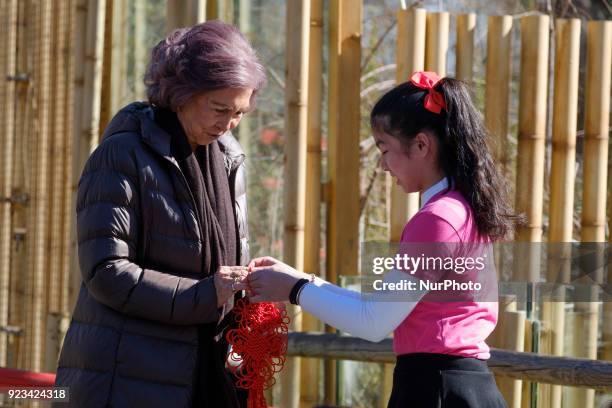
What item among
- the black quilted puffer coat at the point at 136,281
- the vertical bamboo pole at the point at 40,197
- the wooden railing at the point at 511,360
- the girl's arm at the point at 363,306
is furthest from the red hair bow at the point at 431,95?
the vertical bamboo pole at the point at 40,197

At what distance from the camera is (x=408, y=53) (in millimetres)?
3627

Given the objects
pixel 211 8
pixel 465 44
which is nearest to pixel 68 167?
pixel 211 8

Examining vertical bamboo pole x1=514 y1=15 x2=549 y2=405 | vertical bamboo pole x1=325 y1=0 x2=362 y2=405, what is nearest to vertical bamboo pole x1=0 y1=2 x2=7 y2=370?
vertical bamboo pole x1=325 y1=0 x2=362 y2=405

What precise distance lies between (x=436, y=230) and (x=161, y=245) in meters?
0.68

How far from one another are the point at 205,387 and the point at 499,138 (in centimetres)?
172

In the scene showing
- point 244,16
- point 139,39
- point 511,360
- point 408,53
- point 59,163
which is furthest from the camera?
point 139,39

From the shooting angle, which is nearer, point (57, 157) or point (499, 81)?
point (499, 81)

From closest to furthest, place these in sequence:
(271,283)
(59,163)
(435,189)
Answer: (435,189)
(271,283)
(59,163)

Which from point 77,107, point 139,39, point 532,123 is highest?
point 139,39

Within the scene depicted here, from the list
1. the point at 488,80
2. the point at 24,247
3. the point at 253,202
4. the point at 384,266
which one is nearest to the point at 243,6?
the point at 253,202

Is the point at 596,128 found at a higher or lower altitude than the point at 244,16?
lower

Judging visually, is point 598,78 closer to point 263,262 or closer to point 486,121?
Answer: point 486,121

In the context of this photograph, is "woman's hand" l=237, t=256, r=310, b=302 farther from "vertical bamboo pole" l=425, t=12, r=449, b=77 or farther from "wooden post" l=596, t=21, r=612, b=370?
"wooden post" l=596, t=21, r=612, b=370

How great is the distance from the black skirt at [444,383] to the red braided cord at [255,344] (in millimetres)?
459
